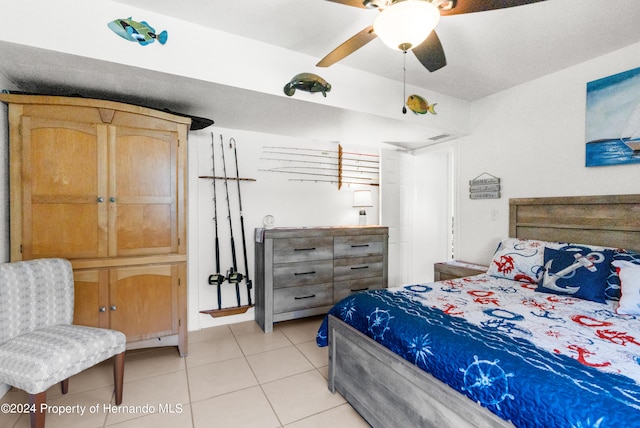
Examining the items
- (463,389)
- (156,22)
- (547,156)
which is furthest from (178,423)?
(547,156)

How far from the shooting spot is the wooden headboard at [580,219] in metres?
2.29

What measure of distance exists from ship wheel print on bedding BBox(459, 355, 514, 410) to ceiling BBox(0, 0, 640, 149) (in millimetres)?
2060

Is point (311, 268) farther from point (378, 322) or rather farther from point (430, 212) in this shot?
point (430, 212)

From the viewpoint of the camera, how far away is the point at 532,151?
9.55ft

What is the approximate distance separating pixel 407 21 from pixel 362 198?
2.66m

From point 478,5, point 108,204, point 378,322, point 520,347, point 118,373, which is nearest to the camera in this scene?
point 520,347

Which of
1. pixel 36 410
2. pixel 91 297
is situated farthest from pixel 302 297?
pixel 36 410

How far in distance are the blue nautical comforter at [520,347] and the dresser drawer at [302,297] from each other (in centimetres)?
105

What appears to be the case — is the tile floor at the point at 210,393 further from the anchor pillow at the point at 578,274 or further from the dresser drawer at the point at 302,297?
the anchor pillow at the point at 578,274

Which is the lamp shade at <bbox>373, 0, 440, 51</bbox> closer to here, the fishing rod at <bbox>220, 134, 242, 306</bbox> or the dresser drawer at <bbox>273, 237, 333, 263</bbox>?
the dresser drawer at <bbox>273, 237, 333, 263</bbox>

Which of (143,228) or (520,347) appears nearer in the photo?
(520,347)

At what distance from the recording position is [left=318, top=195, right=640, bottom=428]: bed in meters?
0.94

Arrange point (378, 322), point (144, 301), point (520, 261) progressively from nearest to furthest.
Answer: point (378, 322), point (144, 301), point (520, 261)

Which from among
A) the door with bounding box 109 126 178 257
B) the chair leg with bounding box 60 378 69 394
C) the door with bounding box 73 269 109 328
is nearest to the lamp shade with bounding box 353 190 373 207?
the door with bounding box 109 126 178 257
